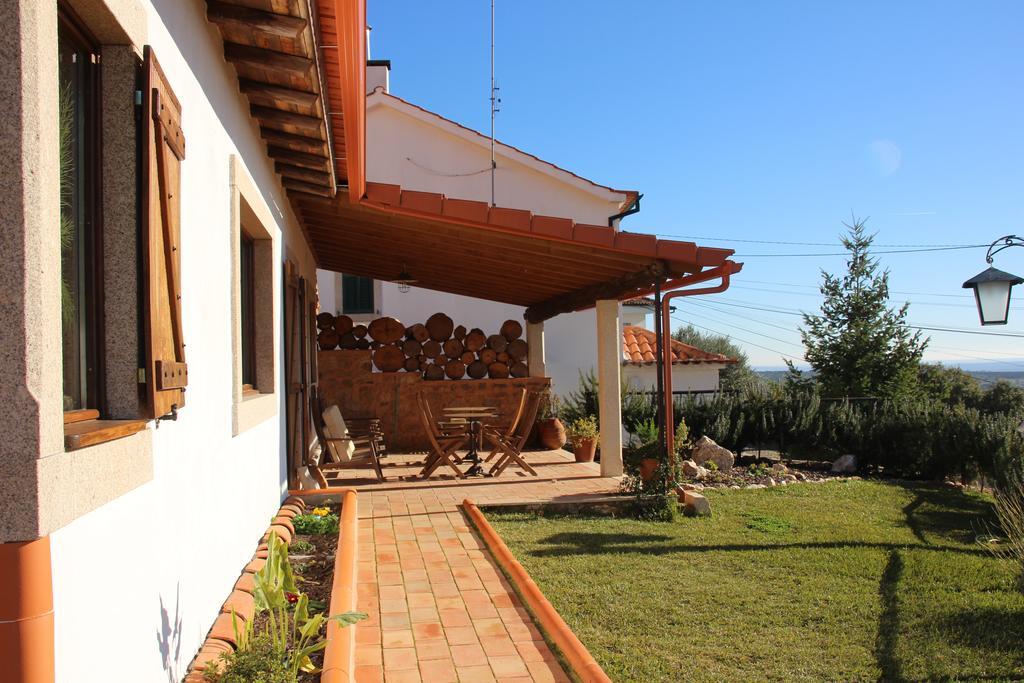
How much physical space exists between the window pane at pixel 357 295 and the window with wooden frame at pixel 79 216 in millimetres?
14143

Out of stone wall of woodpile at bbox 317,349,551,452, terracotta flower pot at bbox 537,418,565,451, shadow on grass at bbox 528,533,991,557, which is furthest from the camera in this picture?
terracotta flower pot at bbox 537,418,565,451

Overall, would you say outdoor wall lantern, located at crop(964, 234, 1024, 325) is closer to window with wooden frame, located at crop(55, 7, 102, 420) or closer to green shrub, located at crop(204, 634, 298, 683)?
green shrub, located at crop(204, 634, 298, 683)

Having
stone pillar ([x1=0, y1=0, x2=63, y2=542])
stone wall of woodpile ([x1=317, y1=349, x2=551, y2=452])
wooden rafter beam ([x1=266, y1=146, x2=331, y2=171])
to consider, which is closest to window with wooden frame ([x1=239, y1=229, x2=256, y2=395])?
wooden rafter beam ([x1=266, y1=146, x2=331, y2=171])

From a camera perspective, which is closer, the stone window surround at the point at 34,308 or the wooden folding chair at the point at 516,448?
the stone window surround at the point at 34,308

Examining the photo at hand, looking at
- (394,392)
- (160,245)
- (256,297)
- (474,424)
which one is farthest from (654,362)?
(160,245)

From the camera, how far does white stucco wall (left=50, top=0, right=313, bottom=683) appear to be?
188 centimetres

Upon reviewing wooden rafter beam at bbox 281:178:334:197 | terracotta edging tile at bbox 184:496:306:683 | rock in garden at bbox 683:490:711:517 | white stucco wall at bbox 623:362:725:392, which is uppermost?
wooden rafter beam at bbox 281:178:334:197

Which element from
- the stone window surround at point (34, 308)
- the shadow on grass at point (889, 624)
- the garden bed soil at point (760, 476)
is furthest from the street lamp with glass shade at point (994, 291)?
the stone window surround at point (34, 308)

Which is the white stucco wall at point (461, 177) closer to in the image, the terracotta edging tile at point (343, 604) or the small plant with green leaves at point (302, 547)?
the terracotta edging tile at point (343, 604)

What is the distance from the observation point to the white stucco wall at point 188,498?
188 centimetres

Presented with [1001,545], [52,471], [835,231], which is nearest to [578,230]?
[1001,545]

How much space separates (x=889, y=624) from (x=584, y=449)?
242 inches

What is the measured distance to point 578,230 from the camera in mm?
7375

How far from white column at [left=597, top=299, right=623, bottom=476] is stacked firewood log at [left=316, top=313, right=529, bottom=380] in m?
3.53
